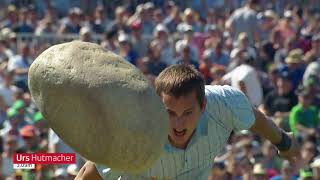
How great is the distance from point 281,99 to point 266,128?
305 inches

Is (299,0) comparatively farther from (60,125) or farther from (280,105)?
(60,125)

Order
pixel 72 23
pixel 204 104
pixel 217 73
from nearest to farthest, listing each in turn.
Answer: pixel 204 104 < pixel 217 73 < pixel 72 23

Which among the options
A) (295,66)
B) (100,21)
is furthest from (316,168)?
(100,21)

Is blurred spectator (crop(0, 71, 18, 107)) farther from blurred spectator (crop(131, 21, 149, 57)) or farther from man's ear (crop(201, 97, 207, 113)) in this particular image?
man's ear (crop(201, 97, 207, 113))

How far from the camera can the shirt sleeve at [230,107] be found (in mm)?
5340

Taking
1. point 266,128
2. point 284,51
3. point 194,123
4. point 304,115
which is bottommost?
point 304,115

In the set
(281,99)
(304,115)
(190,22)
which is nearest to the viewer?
(304,115)

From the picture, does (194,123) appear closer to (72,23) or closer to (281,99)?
(281,99)

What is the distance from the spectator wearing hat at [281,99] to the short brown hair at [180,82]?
26.3 ft

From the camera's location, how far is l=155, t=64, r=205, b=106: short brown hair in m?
4.98

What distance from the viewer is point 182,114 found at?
16.3ft

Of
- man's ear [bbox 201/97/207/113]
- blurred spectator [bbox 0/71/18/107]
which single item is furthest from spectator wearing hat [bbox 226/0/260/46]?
man's ear [bbox 201/97/207/113]

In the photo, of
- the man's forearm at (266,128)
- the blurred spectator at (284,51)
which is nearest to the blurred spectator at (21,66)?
the blurred spectator at (284,51)

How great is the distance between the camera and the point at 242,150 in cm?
1128
